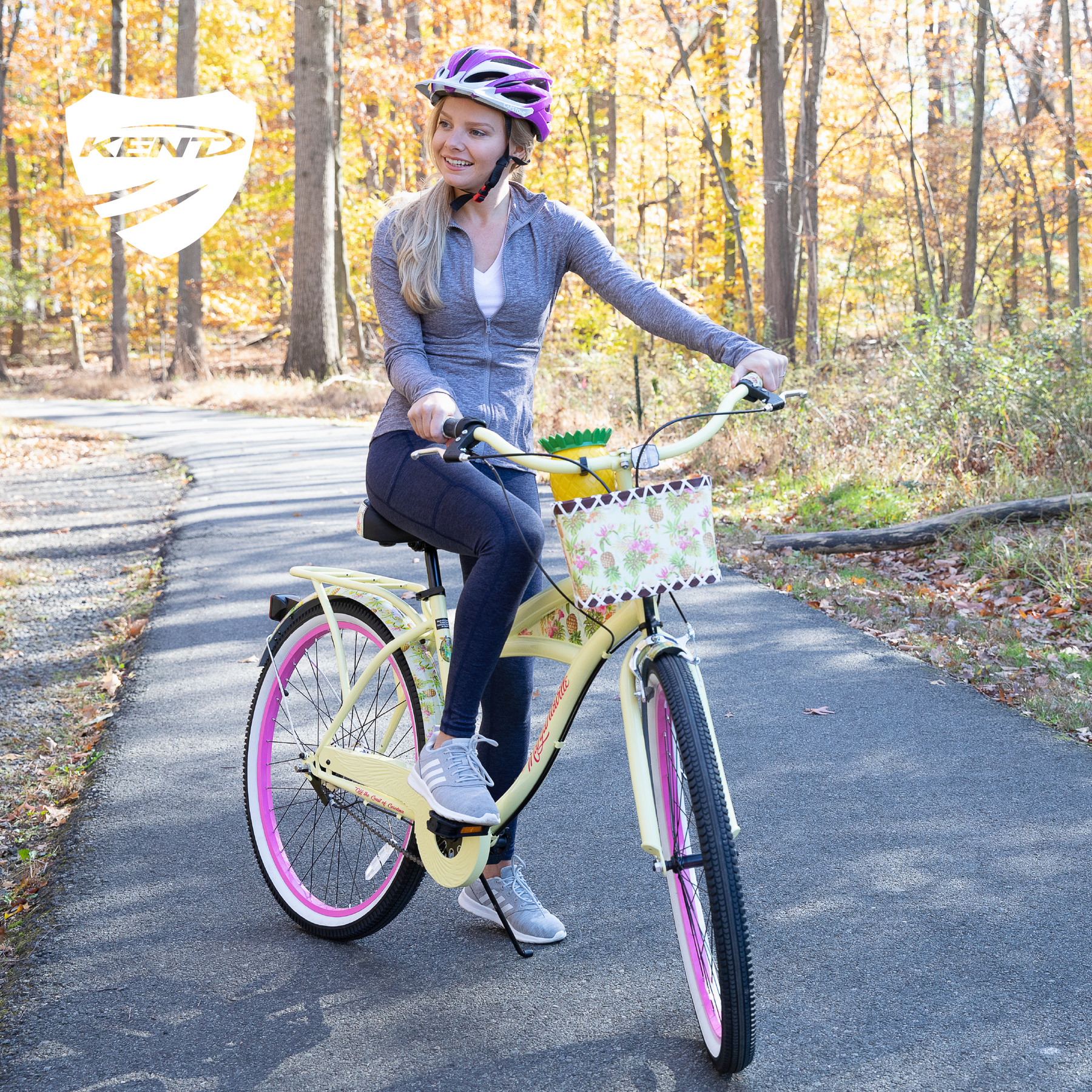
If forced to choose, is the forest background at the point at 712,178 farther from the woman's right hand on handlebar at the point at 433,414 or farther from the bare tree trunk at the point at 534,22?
the woman's right hand on handlebar at the point at 433,414

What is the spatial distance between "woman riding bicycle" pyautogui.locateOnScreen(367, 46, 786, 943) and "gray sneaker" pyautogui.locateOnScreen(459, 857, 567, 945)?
0.26 meters

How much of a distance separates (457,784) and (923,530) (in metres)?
5.67

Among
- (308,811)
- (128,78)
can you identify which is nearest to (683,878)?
(308,811)

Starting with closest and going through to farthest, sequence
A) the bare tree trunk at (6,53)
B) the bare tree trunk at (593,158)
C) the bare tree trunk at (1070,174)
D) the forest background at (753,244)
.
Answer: the forest background at (753,244) < the bare tree trunk at (1070,174) < the bare tree trunk at (593,158) < the bare tree trunk at (6,53)

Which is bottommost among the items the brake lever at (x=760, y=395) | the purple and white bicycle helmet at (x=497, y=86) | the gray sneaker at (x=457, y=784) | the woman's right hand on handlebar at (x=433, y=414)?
the gray sneaker at (x=457, y=784)

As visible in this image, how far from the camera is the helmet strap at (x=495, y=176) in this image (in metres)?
2.70

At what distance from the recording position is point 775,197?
1684cm

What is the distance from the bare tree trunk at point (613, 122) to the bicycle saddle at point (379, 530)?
779 inches

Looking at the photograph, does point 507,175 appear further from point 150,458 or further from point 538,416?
point 150,458

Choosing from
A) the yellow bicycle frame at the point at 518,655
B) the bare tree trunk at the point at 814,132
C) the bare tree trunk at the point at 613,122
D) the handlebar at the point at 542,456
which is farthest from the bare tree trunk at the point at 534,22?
the handlebar at the point at 542,456

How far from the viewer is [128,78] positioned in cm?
3291

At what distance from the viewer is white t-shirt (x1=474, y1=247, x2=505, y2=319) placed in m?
2.72

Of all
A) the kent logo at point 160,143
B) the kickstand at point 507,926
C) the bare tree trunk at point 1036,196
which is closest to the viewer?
the kickstand at point 507,926

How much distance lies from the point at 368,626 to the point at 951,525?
5437 millimetres
